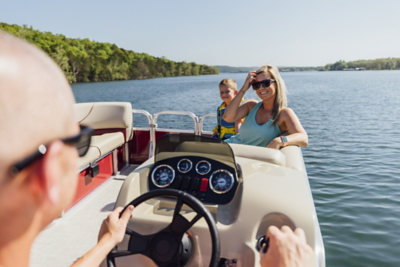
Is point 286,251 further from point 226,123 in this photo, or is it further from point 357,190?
point 357,190

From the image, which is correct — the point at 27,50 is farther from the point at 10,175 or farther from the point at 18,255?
the point at 18,255

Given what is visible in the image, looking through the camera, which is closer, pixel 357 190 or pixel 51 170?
pixel 51 170

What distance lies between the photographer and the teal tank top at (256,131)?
2477 millimetres

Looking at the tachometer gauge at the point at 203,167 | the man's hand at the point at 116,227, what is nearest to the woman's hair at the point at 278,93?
the tachometer gauge at the point at 203,167

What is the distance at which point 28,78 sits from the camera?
0.48 metres

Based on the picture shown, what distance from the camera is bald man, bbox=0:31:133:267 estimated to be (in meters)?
0.46

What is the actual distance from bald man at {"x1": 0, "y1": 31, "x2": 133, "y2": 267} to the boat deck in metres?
1.90

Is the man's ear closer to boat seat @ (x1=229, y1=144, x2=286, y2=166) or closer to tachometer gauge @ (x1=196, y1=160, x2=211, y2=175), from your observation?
tachometer gauge @ (x1=196, y1=160, x2=211, y2=175)

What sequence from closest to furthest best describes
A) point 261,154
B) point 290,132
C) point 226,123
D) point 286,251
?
point 286,251 < point 261,154 < point 290,132 < point 226,123

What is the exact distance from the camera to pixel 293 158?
2.01 meters

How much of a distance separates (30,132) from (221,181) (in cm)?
123

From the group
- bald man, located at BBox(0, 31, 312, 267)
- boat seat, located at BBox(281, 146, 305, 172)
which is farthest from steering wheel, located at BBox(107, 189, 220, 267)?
boat seat, located at BBox(281, 146, 305, 172)

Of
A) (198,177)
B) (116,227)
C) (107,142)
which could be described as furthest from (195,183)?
(107,142)

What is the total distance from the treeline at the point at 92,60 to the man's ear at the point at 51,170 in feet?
115
